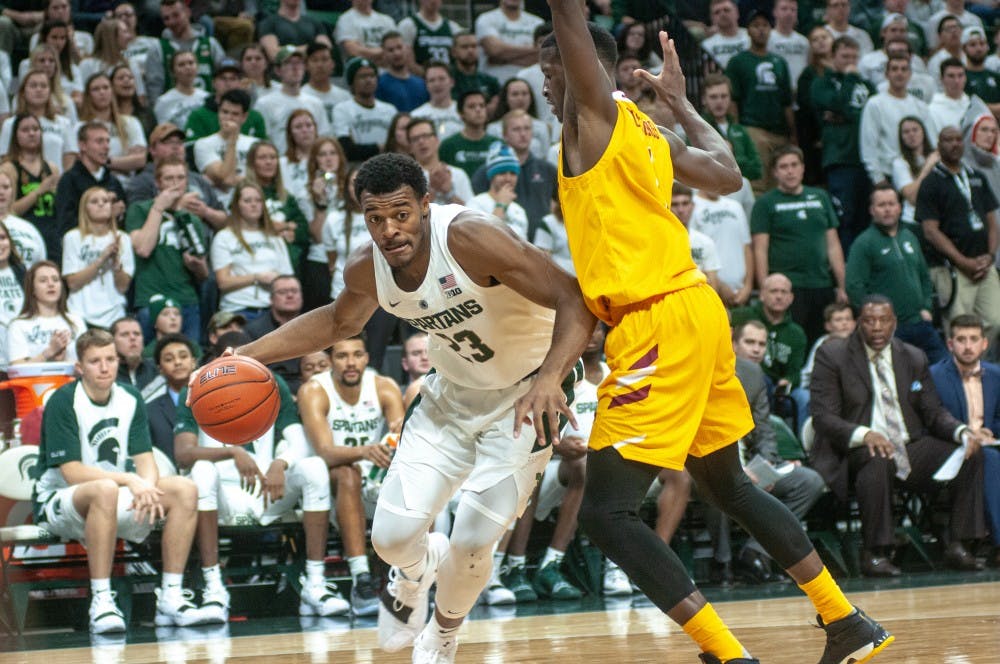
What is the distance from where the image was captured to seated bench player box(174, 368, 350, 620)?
7.20 meters

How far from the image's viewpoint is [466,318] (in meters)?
4.50

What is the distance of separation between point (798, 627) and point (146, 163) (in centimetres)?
639

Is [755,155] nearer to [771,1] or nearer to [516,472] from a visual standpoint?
[771,1]

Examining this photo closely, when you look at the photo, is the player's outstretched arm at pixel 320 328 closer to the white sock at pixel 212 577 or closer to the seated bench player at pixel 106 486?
the seated bench player at pixel 106 486

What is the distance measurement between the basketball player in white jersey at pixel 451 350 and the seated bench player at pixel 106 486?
241 cm

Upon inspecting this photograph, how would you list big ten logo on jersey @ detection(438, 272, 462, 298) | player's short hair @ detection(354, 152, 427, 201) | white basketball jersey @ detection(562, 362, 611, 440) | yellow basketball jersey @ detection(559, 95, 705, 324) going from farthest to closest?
white basketball jersey @ detection(562, 362, 611, 440), big ten logo on jersey @ detection(438, 272, 462, 298), player's short hair @ detection(354, 152, 427, 201), yellow basketball jersey @ detection(559, 95, 705, 324)

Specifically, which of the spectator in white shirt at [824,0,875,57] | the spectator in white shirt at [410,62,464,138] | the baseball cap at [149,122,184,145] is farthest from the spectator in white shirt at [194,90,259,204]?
the spectator in white shirt at [824,0,875,57]

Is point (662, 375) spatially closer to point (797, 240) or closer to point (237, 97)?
point (797, 240)

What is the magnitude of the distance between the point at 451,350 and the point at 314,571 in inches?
119

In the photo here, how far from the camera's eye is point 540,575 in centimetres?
762

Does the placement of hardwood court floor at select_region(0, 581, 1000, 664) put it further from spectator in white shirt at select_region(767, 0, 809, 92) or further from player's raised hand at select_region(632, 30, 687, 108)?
spectator in white shirt at select_region(767, 0, 809, 92)

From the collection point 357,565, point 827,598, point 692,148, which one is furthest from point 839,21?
point 827,598

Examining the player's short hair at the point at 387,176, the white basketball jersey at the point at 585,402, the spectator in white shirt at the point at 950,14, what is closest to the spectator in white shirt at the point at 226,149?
the white basketball jersey at the point at 585,402

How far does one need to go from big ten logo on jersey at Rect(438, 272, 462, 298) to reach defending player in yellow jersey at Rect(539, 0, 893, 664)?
0.48 metres
